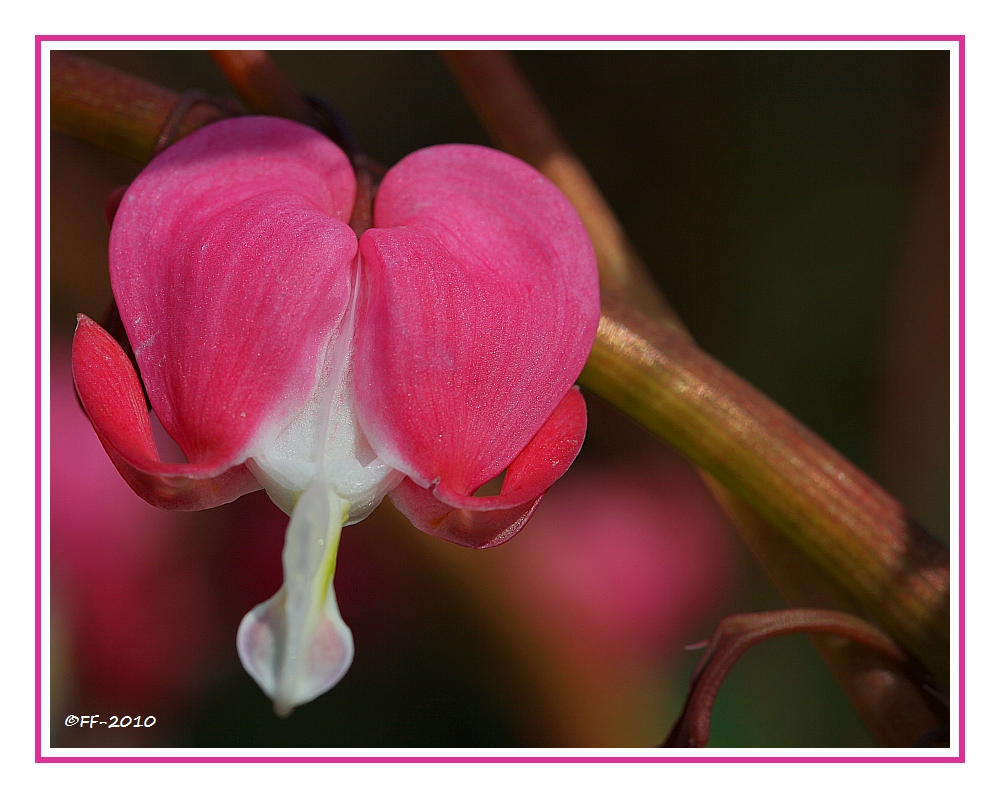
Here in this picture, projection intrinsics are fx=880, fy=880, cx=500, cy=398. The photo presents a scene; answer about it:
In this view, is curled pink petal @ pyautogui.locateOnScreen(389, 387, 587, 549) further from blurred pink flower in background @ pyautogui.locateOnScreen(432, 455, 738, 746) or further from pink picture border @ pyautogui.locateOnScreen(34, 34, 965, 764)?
blurred pink flower in background @ pyautogui.locateOnScreen(432, 455, 738, 746)

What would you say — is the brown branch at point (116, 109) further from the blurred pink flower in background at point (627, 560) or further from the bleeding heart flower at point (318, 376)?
the blurred pink flower in background at point (627, 560)

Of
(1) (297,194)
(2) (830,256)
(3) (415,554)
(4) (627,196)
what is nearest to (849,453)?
(2) (830,256)

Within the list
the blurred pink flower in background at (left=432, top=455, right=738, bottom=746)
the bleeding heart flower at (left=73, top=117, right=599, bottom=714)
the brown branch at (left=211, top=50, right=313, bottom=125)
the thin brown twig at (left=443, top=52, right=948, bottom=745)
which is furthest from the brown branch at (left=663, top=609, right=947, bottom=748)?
the blurred pink flower in background at (left=432, top=455, right=738, bottom=746)

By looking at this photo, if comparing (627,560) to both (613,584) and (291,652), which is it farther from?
(291,652)

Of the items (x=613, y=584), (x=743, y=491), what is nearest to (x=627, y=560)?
(x=613, y=584)
